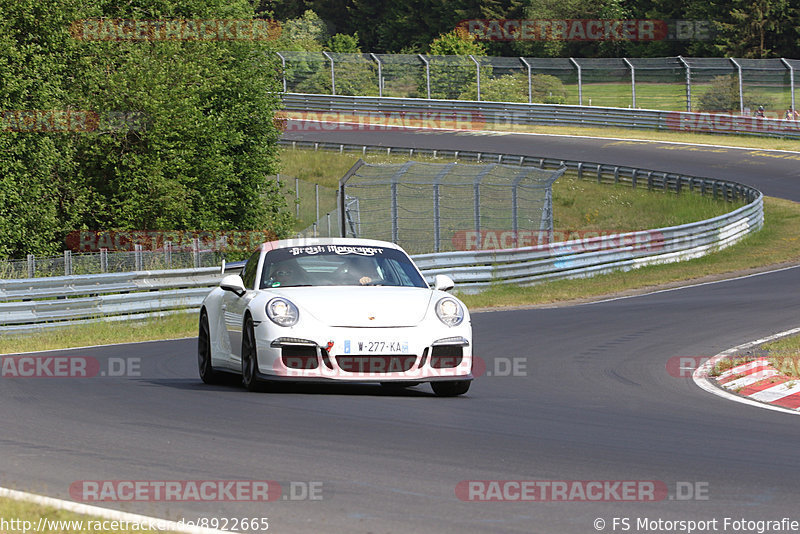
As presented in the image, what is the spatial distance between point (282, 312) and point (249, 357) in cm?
61

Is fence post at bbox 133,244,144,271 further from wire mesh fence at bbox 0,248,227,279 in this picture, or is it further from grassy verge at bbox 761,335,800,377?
grassy verge at bbox 761,335,800,377

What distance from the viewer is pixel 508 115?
5850 centimetres

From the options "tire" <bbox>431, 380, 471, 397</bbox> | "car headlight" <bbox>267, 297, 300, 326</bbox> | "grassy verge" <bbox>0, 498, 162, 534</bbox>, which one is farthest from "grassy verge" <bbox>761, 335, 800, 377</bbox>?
"grassy verge" <bbox>0, 498, 162, 534</bbox>

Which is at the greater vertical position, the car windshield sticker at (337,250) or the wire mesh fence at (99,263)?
the car windshield sticker at (337,250)

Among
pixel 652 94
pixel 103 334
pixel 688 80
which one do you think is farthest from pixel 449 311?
pixel 652 94

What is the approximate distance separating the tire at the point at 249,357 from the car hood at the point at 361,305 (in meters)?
0.40

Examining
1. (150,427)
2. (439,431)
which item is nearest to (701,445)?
(439,431)

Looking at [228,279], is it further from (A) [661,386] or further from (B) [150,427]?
(A) [661,386]

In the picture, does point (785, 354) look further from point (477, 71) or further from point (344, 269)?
point (477, 71)

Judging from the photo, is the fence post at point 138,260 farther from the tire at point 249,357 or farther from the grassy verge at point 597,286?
the tire at point 249,357

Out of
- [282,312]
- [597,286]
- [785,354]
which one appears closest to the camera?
[282,312]

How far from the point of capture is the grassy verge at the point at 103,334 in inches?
659

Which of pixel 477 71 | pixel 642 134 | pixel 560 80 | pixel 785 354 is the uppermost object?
pixel 477 71

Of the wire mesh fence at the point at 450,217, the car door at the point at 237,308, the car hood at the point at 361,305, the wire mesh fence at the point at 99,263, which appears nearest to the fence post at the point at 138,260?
the wire mesh fence at the point at 99,263
